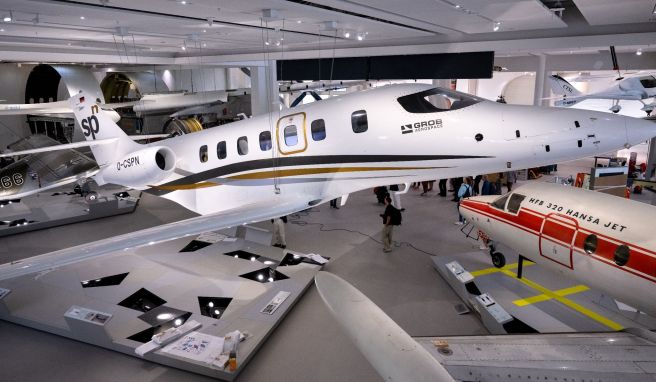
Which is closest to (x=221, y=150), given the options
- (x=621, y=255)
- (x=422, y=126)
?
(x=422, y=126)

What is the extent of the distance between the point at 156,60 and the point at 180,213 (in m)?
7.16

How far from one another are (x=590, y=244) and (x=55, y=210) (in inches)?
643

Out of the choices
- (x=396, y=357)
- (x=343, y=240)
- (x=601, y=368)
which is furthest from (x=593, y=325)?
(x=343, y=240)

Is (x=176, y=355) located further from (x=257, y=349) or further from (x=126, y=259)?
(x=126, y=259)

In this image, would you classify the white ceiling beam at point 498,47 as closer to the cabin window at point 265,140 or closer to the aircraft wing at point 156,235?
the cabin window at point 265,140

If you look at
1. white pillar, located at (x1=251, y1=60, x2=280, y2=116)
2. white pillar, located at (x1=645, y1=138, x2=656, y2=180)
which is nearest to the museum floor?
white pillar, located at (x1=251, y1=60, x2=280, y2=116)

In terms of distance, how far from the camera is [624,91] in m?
20.0

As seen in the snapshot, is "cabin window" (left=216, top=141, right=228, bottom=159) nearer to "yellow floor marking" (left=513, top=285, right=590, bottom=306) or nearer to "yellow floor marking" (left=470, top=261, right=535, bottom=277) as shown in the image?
"yellow floor marking" (left=470, top=261, right=535, bottom=277)

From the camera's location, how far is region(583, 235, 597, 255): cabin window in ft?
20.3

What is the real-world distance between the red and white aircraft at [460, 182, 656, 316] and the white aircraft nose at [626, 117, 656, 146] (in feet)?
3.61

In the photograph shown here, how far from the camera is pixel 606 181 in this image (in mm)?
13531

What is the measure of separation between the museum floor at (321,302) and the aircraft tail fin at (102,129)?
140 inches

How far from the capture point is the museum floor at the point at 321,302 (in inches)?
251

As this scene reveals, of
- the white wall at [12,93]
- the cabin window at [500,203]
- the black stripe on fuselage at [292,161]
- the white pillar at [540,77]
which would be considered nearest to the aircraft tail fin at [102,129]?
the black stripe on fuselage at [292,161]
